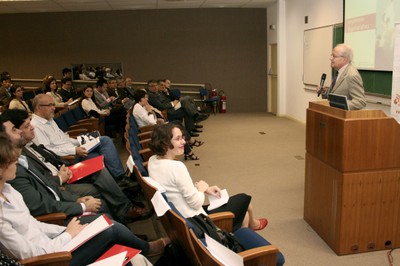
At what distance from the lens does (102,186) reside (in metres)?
3.05

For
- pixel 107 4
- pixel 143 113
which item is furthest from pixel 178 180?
pixel 107 4

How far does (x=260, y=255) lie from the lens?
1.76 metres

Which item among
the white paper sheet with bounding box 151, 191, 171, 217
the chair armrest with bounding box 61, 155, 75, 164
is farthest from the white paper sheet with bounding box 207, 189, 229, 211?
the chair armrest with bounding box 61, 155, 75, 164

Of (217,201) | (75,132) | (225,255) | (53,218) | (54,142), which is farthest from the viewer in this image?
(75,132)

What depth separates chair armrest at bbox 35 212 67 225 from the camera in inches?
88.1

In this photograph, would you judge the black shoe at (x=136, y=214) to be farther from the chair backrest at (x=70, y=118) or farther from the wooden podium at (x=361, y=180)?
the chair backrest at (x=70, y=118)

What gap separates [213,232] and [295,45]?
7671 millimetres

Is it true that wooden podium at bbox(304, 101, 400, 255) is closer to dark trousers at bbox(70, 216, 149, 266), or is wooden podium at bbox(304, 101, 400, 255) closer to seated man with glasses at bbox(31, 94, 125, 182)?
dark trousers at bbox(70, 216, 149, 266)

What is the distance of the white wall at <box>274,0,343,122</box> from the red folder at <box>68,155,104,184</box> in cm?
530

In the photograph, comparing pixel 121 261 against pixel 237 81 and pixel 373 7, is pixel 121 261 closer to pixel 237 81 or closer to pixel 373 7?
pixel 373 7

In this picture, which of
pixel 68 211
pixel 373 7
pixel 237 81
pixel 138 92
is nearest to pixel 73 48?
pixel 237 81

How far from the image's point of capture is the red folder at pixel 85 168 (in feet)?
10.1

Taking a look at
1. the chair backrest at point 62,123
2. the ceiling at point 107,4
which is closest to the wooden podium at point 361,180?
the chair backrest at point 62,123

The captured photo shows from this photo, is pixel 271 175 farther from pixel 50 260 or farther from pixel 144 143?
pixel 50 260
